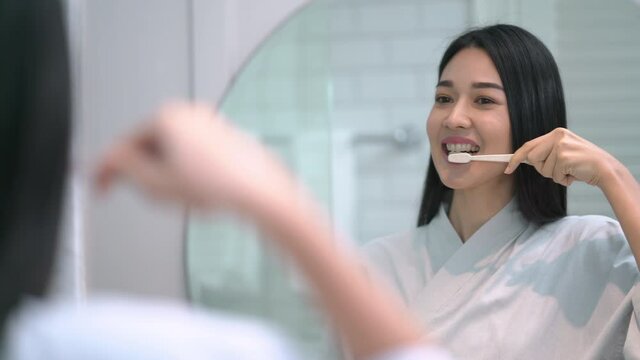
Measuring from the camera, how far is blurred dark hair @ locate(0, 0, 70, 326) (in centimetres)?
41

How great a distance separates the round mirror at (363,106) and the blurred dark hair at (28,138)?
50.7 inches

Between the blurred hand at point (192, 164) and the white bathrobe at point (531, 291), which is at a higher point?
the blurred hand at point (192, 164)

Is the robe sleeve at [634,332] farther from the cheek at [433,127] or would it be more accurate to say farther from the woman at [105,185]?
the woman at [105,185]

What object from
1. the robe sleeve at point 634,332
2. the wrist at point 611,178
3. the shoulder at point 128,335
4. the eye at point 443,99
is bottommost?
the robe sleeve at point 634,332

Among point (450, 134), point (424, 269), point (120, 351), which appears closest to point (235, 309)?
point (424, 269)

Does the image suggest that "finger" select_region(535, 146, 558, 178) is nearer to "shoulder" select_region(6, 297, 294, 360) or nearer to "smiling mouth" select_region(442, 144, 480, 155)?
"smiling mouth" select_region(442, 144, 480, 155)

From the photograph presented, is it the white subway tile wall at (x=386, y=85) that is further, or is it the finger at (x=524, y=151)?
the white subway tile wall at (x=386, y=85)

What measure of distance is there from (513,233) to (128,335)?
38.3 inches

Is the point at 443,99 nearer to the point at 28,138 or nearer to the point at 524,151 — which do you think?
the point at 524,151

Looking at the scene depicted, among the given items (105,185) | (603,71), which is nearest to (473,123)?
(603,71)

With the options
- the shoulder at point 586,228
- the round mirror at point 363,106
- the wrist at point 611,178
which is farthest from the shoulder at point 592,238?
the round mirror at point 363,106

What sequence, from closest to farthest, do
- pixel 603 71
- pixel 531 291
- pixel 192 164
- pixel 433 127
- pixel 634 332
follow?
1. pixel 192 164
2. pixel 634 332
3. pixel 531 291
4. pixel 433 127
5. pixel 603 71

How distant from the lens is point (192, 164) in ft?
1.32

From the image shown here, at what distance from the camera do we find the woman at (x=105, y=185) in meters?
0.41
